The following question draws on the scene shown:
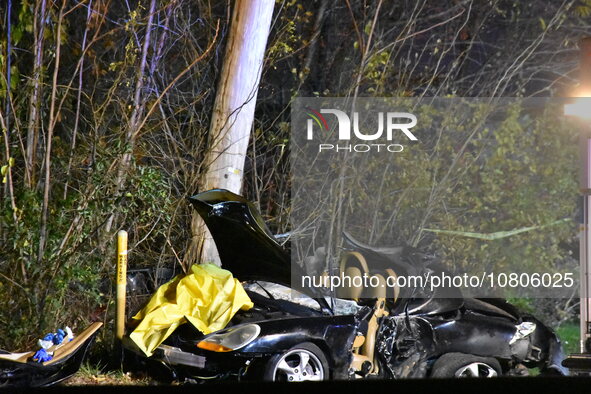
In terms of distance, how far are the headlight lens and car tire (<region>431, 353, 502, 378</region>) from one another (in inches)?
58.6

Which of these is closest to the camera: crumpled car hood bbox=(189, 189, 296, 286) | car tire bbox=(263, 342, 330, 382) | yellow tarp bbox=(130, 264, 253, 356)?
car tire bbox=(263, 342, 330, 382)

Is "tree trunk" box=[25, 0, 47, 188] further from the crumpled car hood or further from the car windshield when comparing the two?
the car windshield

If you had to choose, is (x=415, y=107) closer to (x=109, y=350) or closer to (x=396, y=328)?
(x=396, y=328)

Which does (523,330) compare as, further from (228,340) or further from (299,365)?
(228,340)

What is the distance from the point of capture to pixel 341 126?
335 inches

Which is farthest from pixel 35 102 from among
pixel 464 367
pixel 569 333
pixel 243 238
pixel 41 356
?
pixel 569 333

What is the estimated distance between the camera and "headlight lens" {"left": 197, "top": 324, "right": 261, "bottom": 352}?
6.66 m

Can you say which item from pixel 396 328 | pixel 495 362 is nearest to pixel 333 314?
pixel 396 328

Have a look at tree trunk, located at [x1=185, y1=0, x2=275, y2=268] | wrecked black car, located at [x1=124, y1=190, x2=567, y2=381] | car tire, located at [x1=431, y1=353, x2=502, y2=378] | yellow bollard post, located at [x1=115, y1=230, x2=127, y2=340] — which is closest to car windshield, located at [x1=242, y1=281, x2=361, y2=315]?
wrecked black car, located at [x1=124, y1=190, x2=567, y2=381]

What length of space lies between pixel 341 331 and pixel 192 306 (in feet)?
3.75

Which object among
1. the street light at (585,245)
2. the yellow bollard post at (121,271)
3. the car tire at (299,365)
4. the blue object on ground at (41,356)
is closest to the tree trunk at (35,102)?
the yellow bollard post at (121,271)

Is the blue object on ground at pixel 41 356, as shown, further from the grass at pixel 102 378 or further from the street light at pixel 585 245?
the street light at pixel 585 245

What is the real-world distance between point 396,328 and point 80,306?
2.71 m

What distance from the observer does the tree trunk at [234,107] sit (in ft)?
27.0
